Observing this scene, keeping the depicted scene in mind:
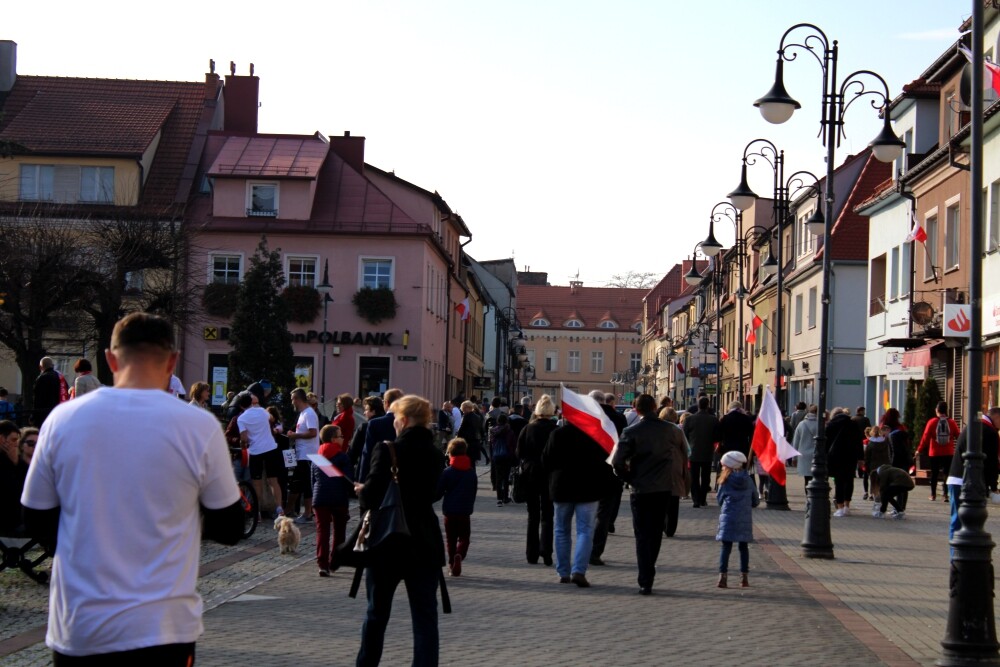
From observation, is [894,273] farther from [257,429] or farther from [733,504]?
[733,504]

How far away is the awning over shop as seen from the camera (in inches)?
1237

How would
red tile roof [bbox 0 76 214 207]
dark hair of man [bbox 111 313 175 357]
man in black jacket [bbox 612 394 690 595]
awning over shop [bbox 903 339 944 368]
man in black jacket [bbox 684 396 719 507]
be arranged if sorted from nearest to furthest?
dark hair of man [bbox 111 313 175 357], man in black jacket [bbox 612 394 690 595], man in black jacket [bbox 684 396 719 507], awning over shop [bbox 903 339 944 368], red tile roof [bbox 0 76 214 207]

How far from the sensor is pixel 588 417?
43.9ft

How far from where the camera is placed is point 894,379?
125 ft

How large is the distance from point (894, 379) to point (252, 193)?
23106 mm

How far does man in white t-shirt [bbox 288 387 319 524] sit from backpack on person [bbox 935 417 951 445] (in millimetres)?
10838

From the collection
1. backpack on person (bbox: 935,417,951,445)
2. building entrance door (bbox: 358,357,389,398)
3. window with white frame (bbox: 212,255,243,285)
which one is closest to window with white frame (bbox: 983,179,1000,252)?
backpack on person (bbox: 935,417,951,445)

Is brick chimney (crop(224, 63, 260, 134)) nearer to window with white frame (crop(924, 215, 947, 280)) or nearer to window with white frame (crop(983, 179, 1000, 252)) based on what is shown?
window with white frame (crop(924, 215, 947, 280))

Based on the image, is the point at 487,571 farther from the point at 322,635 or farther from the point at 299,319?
the point at 299,319

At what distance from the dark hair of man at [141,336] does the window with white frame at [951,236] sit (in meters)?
28.5

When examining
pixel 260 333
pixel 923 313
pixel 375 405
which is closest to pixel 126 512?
pixel 375 405

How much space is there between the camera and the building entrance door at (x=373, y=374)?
4944 cm

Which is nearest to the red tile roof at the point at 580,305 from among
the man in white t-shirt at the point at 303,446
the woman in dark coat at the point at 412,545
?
the man in white t-shirt at the point at 303,446

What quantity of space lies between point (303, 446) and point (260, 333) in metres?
20.2
